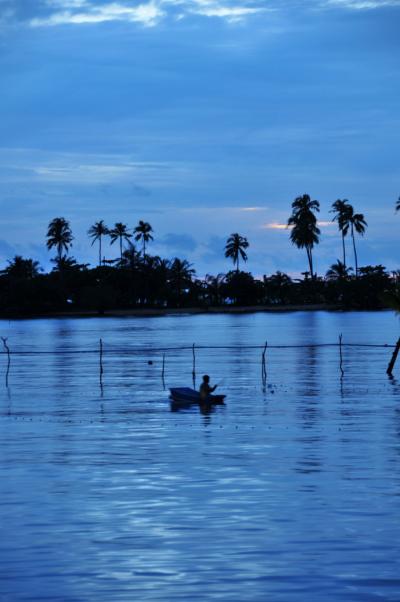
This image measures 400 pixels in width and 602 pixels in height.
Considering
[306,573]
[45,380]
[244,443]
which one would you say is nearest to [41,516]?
[306,573]

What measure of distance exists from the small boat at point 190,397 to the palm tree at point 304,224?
14814 cm

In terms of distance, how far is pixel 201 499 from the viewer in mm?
19734

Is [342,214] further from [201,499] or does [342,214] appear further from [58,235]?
[201,499]

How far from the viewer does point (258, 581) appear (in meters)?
13.6

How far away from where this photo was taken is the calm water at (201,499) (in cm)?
1370

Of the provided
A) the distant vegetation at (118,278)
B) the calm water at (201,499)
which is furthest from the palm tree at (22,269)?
the calm water at (201,499)

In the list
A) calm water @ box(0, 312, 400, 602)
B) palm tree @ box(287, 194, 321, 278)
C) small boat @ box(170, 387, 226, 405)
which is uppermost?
palm tree @ box(287, 194, 321, 278)

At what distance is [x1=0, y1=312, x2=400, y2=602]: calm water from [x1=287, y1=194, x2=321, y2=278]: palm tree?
144 meters

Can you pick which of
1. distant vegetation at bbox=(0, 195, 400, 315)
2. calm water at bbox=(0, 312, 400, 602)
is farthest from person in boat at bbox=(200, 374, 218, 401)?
distant vegetation at bbox=(0, 195, 400, 315)

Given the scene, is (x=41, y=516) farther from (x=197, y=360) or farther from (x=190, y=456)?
(x=197, y=360)

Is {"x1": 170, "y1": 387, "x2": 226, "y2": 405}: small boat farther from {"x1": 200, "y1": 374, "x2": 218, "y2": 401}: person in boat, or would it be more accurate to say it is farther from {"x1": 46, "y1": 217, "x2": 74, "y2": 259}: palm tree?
{"x1": 46, "y1": 217, "x2": 74, "y2": 259}: palm tree

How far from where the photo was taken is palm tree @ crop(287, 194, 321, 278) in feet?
614

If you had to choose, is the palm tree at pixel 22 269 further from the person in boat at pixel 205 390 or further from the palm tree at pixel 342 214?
the person in boat at pixel 205 390

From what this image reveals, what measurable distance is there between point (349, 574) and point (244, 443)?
1479cm
